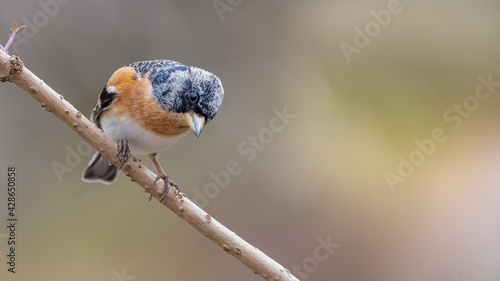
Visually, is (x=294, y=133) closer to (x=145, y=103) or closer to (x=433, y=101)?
(x=433, y=101)

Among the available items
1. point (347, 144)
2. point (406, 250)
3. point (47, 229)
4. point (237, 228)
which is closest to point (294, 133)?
point (347, 144)

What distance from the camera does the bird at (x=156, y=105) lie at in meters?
3.01

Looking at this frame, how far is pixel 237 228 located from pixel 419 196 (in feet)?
6.40

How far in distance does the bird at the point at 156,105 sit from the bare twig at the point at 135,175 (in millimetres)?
62

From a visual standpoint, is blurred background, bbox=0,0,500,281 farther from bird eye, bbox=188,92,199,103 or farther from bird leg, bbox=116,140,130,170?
bird eye, bbox=188,92,199,103

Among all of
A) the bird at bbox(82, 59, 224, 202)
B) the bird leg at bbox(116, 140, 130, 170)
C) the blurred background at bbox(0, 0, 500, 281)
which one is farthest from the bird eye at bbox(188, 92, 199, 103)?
the blurred background at bbox(0, 0, 500, 281)

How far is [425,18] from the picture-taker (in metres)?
7.04
